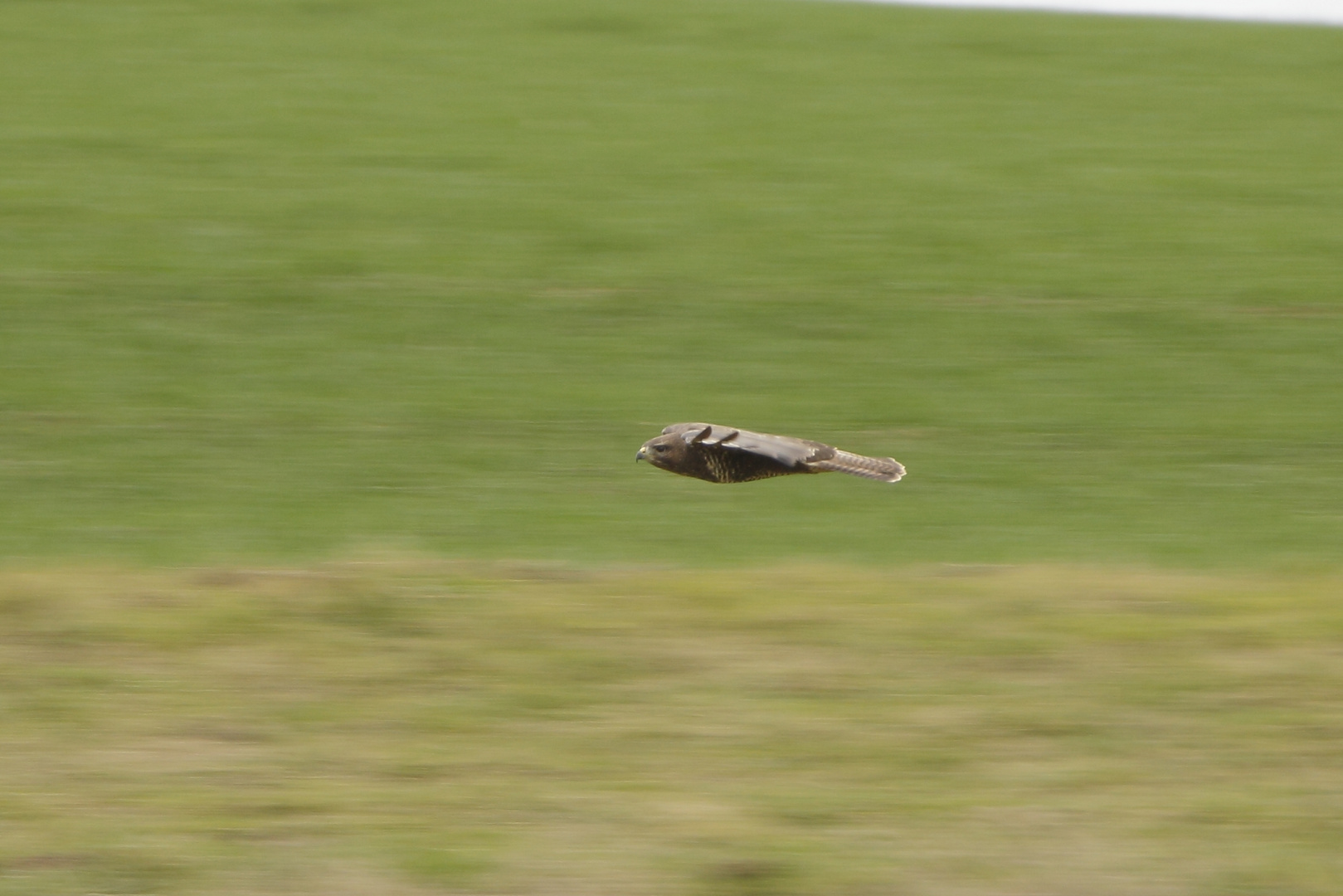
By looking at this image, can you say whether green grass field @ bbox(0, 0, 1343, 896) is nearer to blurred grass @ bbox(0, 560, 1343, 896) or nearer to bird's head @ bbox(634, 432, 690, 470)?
blurred grass @ bbox(0, 560, 1343, 896)

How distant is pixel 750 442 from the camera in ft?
22.1

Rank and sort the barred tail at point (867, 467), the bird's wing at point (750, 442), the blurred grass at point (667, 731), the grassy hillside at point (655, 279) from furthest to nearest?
the grassy hillside at point (655, 279)
the barred tail at point (867, 467)
the bird's wing at point (750, 442)
the blurred grass at point (667, 731)

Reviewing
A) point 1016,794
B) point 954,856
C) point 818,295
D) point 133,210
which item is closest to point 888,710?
point 1016,794

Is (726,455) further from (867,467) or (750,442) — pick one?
(867,467)

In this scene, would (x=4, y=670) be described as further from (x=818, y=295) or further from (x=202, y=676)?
(x=818, y=295)

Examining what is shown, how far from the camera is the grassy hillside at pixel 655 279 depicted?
372 inches

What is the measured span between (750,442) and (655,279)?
19.9 ft

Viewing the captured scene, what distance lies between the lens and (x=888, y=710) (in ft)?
21.9

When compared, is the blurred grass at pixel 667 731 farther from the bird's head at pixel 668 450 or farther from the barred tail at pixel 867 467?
the bird's head at pixel 668 450

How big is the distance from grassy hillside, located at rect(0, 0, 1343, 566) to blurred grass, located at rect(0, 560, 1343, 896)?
3.30 ft

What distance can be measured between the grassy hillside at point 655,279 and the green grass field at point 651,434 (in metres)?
0.05

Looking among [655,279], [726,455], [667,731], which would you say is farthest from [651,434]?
[667,731]

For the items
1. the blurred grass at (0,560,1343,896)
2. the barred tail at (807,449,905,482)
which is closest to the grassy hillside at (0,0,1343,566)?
the blurred grass at (0,560,1343,896)

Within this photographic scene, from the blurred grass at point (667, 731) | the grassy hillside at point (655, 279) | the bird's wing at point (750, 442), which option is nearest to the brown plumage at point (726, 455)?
the bird's wing at point (750, 442)
